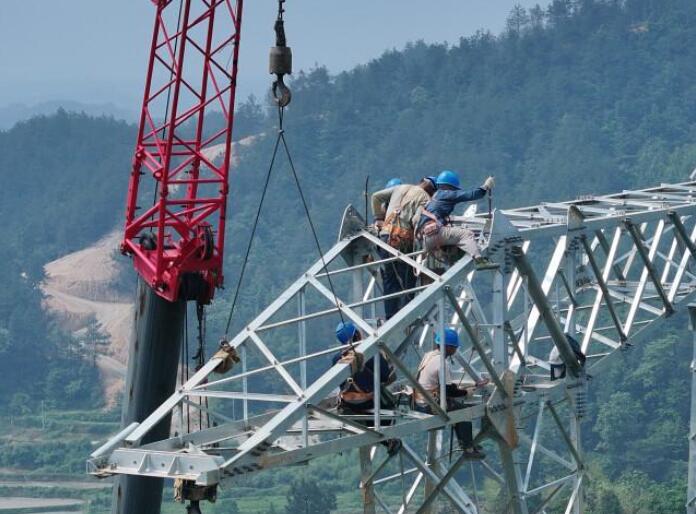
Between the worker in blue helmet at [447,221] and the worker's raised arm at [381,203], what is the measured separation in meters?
1.52

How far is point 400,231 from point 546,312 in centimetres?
342

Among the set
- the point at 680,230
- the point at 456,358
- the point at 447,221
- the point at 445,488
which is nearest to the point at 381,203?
the point at 447,221

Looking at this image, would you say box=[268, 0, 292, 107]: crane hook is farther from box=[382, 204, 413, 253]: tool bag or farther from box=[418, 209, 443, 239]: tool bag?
box=[418, 209, 443, 239]: tool bag

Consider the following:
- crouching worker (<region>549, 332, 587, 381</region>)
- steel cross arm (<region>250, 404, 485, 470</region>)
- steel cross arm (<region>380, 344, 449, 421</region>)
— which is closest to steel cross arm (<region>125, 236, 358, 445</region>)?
steel cross arm (<region>250, 404, 485, 470</region>)

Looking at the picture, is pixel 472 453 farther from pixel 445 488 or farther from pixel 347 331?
pixel 347 331

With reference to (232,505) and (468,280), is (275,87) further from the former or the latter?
(232,505)

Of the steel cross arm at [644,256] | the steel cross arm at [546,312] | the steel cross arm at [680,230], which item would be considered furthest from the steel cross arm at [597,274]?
the steel cross arm at [680,230]

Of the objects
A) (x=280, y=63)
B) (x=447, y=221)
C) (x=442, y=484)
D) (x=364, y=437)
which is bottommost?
(x=442, y=484)

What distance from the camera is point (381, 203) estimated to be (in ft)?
132

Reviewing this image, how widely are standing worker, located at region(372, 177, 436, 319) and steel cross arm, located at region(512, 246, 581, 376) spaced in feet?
7.71

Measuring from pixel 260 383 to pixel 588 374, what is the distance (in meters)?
138

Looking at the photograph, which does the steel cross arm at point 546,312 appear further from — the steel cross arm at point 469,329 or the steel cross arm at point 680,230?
the steel cross arm at point 680,230

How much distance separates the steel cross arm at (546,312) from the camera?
38125mm

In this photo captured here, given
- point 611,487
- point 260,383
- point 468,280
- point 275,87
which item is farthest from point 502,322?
point 260,383
